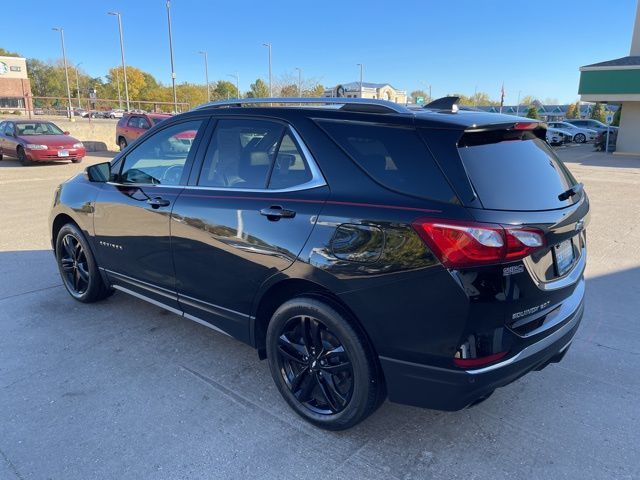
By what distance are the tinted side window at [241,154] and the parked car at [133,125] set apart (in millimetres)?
16887

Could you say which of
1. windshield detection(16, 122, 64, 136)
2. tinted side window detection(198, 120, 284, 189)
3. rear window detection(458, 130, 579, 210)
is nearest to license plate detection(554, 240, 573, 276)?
rear window detection(458, 130, 579, 210)

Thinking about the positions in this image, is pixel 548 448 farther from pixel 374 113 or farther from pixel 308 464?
pixel 374 113

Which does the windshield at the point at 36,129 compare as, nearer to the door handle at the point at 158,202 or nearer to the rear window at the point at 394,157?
the door handle at the point at 158,202

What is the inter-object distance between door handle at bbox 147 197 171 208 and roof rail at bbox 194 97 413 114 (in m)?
0.72

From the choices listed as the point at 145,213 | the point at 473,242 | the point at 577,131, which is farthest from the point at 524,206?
the point at 577,131

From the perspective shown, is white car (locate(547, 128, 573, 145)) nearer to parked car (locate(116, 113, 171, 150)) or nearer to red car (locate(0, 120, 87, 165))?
parked car (locate(116, 113, 171, 150))

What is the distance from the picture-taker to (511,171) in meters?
→ 2.49

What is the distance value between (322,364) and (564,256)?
4.71 feet

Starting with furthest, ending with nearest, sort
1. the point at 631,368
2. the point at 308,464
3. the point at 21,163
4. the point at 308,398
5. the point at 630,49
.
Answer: the point at 630,49 < the point at 21,163 < the point at 631,368 < the point at 308,398 < the point at 308,464

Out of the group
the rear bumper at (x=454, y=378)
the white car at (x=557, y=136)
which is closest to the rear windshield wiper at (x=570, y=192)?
the rear bumper at (x=454, y=378)

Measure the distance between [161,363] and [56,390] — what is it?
680 mm

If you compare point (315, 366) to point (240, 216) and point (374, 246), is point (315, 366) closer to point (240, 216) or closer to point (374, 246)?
point (374, 246)

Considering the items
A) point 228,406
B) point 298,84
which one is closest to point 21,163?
point 228,406

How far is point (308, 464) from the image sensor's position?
100 inches
